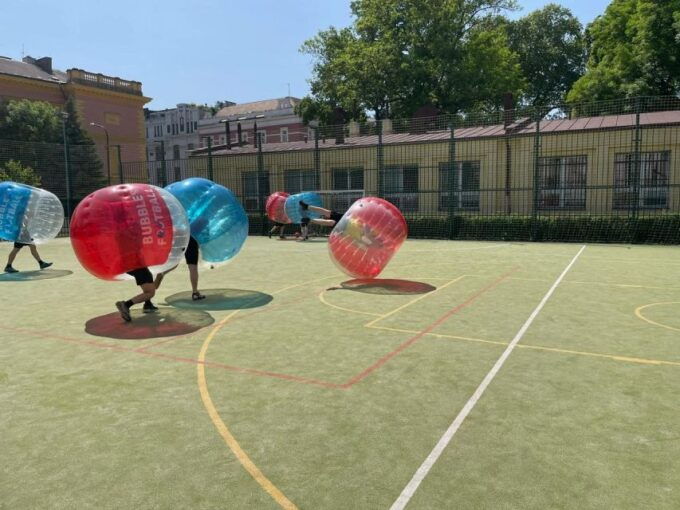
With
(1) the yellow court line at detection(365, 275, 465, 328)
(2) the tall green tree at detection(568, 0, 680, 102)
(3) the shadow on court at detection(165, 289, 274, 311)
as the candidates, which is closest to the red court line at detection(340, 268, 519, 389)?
(1) the yellow court line at detection(365, 275, 465, 328)

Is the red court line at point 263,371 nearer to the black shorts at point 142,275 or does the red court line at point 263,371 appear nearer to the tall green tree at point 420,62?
the black shorts at point 142,275

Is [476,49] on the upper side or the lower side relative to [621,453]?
upper

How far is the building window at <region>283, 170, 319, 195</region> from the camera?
99.3 ft

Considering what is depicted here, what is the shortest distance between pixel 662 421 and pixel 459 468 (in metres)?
1.90

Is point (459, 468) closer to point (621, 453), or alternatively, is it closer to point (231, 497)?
point (621, 453)

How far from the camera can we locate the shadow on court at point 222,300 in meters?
8.66

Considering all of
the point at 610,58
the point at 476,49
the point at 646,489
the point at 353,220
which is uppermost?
the point at 476,49

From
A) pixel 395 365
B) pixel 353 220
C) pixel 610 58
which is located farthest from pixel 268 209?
pixel 610 58

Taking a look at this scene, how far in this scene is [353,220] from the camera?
32.4 feet

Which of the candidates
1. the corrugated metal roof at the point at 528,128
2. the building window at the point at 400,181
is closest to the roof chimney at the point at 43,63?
the corrugated metal roof at the point at 528,128

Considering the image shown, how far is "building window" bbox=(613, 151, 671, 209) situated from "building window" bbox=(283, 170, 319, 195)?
1546 cm

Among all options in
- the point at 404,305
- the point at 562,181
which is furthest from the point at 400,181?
the point at 404,305

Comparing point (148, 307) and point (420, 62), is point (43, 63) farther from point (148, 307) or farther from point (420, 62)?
point (148, 307)

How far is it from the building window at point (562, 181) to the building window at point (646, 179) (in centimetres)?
136
